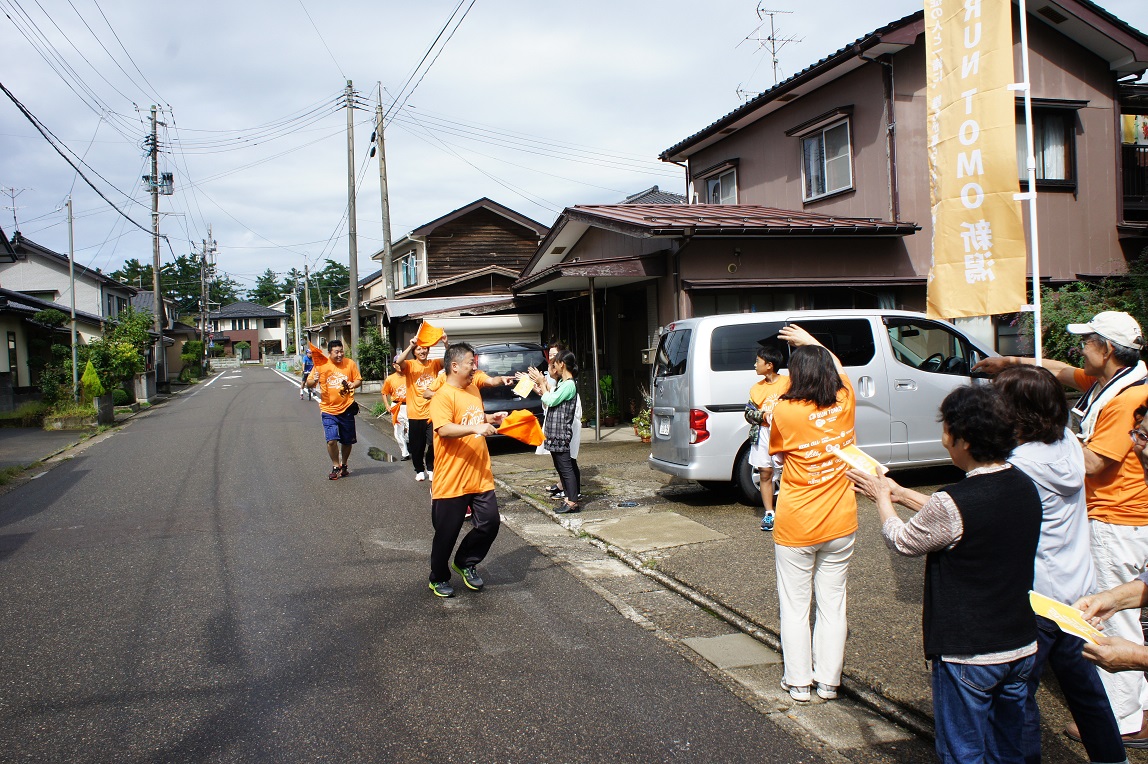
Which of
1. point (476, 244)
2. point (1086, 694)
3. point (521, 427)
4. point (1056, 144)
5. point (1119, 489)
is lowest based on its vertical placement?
point (1086, 694)

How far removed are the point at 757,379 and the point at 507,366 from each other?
569 cm

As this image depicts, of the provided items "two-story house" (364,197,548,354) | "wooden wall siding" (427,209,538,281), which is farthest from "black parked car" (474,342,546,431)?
"wooden wall siding" (427,209,538,281)

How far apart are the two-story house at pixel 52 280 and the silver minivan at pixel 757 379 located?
3256 cm

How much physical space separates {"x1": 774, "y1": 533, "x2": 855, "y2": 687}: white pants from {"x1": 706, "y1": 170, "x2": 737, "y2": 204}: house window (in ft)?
Result: 48.7

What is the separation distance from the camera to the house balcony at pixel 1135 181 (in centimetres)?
1513

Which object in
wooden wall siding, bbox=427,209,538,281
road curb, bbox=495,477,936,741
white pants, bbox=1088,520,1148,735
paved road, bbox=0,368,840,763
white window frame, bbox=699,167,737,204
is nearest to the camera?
white pants, bbox=1088,520,1148,735

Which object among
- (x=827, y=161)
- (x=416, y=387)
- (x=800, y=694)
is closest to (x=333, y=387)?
(x=416, y=387)

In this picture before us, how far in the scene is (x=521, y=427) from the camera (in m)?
5.66

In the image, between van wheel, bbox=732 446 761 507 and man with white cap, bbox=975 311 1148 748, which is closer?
man with white cap, bbox=975 311 1148 748

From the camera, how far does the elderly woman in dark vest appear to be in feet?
8.18

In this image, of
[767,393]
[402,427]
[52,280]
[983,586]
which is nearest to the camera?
[983,586]

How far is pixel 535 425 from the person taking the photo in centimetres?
573

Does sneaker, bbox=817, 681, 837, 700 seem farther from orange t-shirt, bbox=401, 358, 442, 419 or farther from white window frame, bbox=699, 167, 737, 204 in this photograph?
white window frame, bbox=699, 167, 737, 204

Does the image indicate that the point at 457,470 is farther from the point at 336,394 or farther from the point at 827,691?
the point at 336,394
